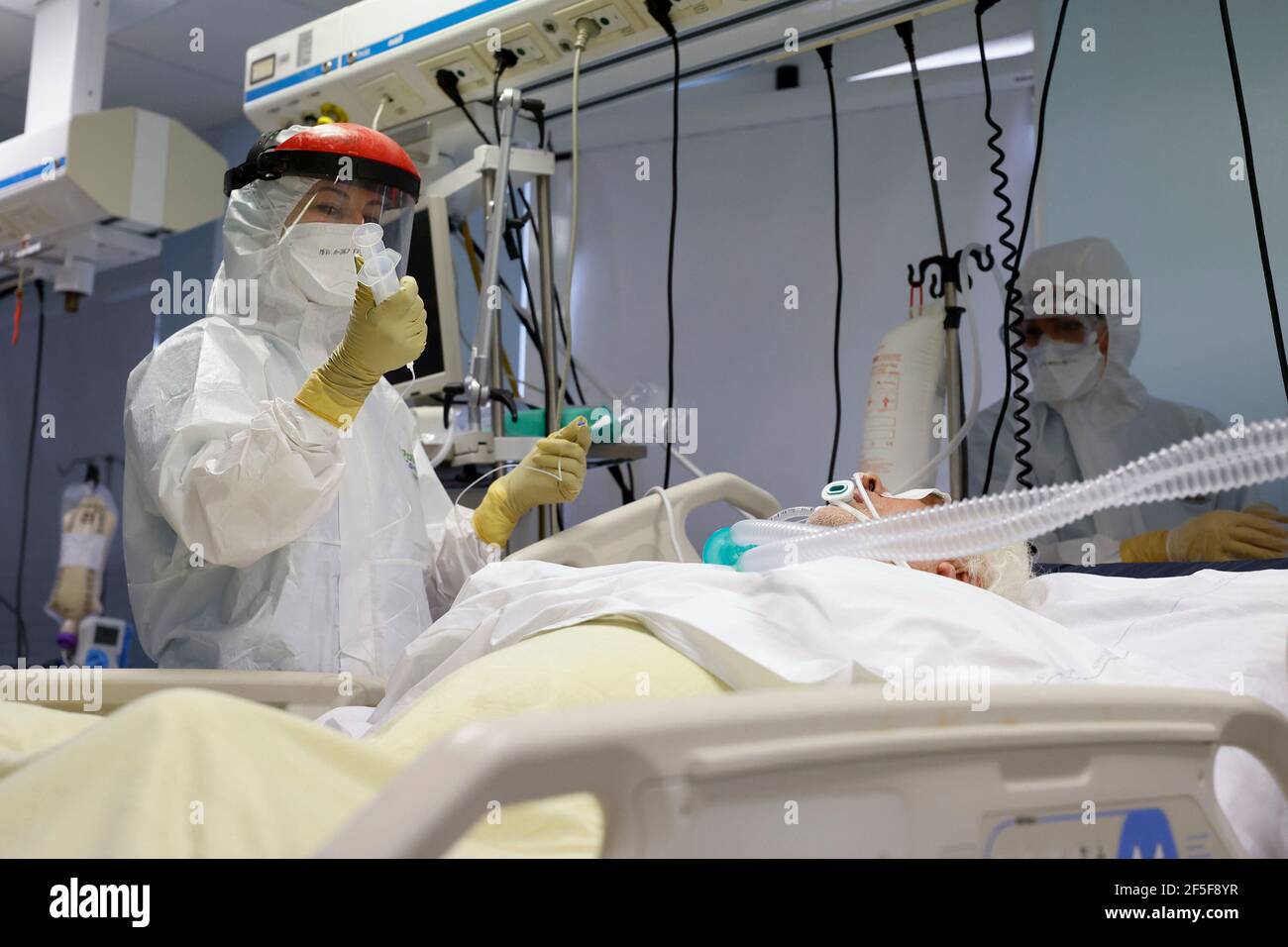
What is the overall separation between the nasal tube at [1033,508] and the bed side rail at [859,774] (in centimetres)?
32

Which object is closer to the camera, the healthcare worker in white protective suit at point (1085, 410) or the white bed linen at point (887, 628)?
the white bed linen at point (887, 628)

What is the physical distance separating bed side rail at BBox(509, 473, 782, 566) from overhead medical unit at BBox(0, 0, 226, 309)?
7.40 feet

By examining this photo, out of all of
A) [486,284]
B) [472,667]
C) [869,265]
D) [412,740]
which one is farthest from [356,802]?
[869,265]

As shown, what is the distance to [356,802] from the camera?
0.74 metres

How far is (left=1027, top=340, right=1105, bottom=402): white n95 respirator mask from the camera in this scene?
2732 millimetres

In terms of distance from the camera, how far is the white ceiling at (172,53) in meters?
3.81

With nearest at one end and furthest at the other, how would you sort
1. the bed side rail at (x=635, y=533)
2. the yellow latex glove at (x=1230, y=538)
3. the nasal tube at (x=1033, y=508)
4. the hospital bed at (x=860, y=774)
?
1. the hospital bed at (x=860, y=774)
2. the nasal tube at (x=1033, y=508)
3. the bed side rail at (x=635, y=533)
4. the yellow latex glove at (x=1230, y=538)

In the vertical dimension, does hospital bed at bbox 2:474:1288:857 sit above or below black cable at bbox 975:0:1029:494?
below

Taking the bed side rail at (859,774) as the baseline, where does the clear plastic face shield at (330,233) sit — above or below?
above

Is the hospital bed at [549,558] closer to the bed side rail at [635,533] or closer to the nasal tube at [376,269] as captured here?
the bed side rail at [635,533]

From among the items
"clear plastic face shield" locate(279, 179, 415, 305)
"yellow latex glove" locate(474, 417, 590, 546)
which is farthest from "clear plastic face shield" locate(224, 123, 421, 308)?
"yellow latex glove" locate(474, 417, 590, 546)
